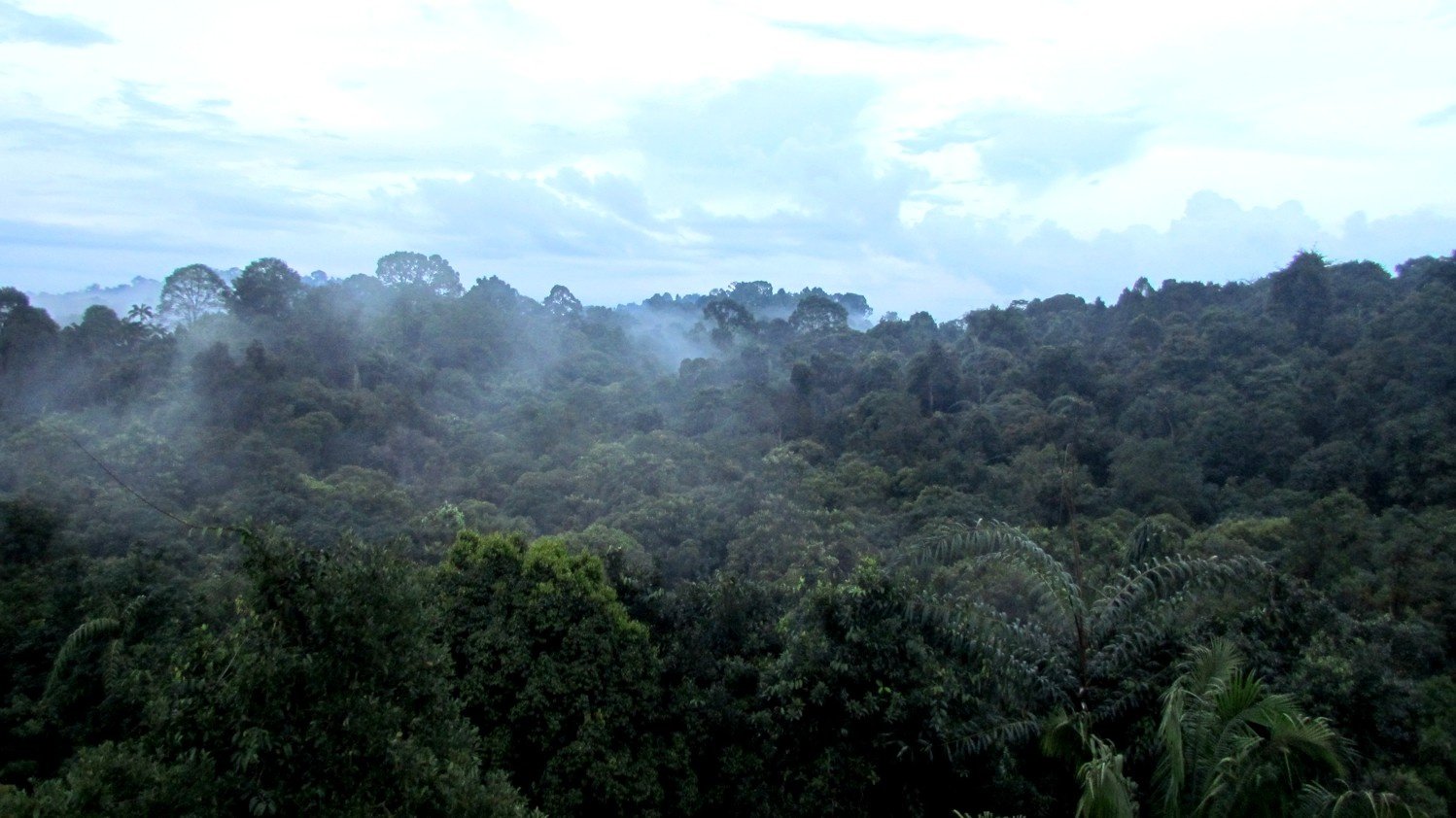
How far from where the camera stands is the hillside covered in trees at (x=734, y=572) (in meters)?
5.14

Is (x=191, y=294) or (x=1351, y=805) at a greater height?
(x=191, y=294)

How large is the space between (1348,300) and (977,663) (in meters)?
35.1

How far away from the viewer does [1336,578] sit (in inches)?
531

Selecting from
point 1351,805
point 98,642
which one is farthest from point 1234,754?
point 98,642

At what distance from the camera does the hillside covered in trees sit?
5141 mm

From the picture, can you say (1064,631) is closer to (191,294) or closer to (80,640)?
(80,640)

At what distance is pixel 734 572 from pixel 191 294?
107 feet

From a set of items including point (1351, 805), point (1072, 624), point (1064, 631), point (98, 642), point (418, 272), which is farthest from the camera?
point (418, 272)

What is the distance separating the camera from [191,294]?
3709 cm

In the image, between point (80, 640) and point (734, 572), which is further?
point (734, 572)

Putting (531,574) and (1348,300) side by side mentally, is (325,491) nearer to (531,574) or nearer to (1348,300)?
(531,574)

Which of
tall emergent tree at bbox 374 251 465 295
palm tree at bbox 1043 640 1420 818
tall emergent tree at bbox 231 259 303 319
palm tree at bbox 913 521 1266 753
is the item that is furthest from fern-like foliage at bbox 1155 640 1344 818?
tall emergent tree at bbox 374 251 465 295

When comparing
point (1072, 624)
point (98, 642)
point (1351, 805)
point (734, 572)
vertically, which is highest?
point (1072, 624)

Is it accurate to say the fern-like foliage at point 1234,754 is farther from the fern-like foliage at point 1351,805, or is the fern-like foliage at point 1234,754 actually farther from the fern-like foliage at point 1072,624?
the fern-like foliage at point 1072,624
